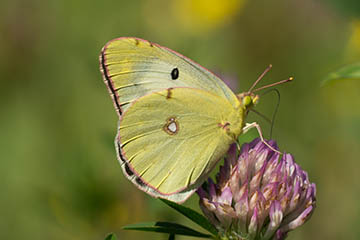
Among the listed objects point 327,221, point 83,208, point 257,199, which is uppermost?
point 257,199

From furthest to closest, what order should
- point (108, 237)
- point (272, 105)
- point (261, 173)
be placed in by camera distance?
point (272, 105), point (261, 173), point (108, 237)

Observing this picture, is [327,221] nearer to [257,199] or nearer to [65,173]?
[65,173]

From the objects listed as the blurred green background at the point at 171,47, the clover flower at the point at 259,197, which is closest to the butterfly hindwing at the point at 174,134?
the clover flower at the point at 259,197

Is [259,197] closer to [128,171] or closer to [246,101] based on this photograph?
[246,101]

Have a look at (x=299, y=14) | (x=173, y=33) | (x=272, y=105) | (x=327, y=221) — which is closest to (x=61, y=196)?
(x=327, y=221)

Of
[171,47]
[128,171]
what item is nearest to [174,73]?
[128,171]

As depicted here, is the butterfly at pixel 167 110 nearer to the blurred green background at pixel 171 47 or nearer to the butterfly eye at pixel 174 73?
the butterfly eye at pixel 174 73

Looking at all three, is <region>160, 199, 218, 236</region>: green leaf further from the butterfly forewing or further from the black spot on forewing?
the butterfly forewing

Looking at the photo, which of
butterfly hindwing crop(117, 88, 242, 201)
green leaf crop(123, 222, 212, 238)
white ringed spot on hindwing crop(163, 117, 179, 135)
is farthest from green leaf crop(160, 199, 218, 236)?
white ringed spot on hindwing crop(163, 117, 179, 135)
